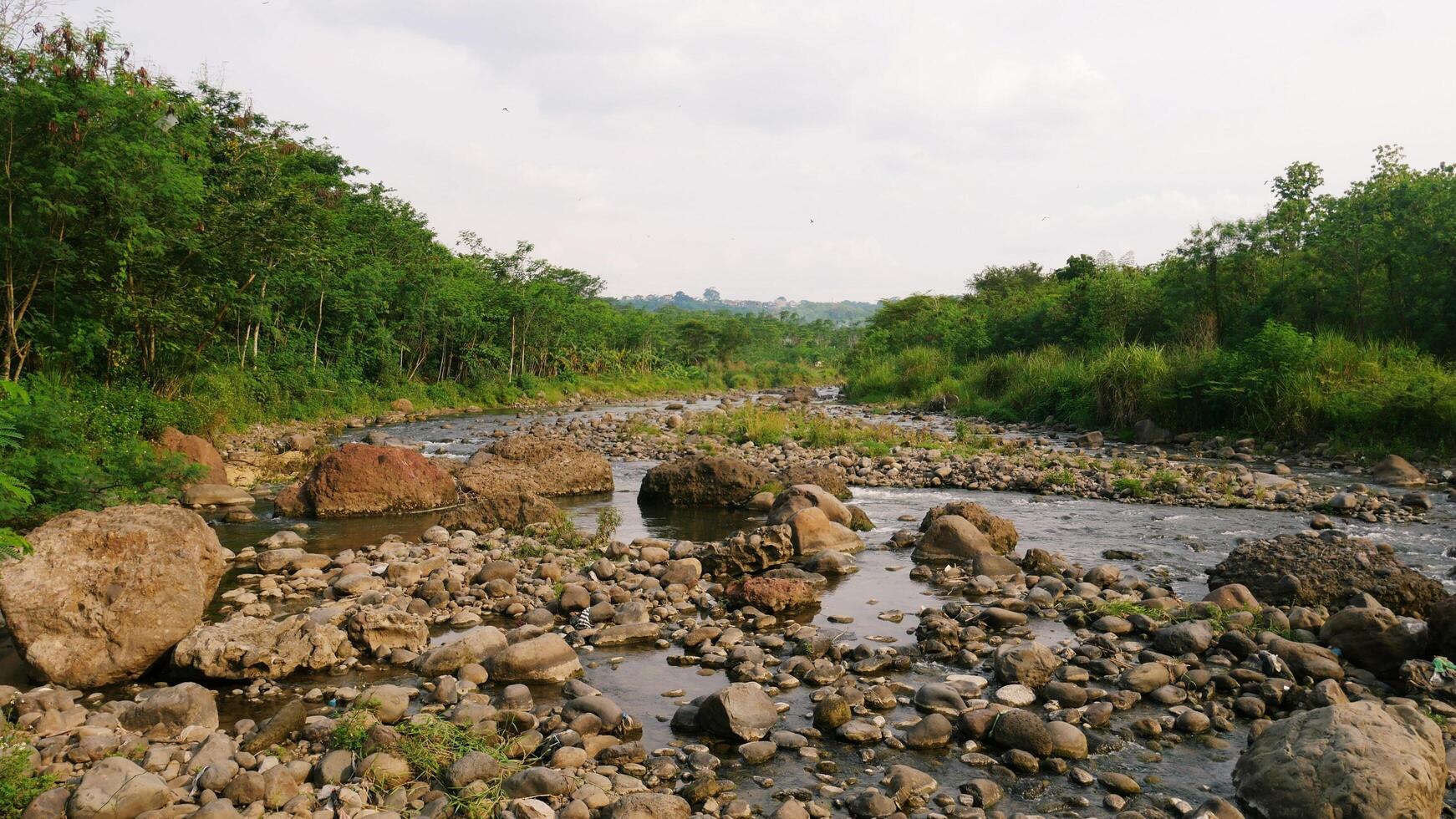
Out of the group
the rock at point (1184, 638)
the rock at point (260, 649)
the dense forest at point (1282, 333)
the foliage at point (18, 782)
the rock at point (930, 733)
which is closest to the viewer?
the foliage at point (18, 782)

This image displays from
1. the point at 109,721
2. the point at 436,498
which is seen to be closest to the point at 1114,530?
the point at 436,498

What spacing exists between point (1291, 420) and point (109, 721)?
2408cm

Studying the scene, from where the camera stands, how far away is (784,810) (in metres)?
4.69

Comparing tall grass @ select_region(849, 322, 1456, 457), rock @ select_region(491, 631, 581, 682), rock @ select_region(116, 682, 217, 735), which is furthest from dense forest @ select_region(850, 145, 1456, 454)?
rock @ select_region(116, 682, 217, 735)

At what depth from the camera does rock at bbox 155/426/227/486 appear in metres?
14.7

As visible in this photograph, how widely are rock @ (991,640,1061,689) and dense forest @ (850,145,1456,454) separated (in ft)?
55.6

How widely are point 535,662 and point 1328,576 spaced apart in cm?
789

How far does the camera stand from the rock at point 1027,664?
6.60 m

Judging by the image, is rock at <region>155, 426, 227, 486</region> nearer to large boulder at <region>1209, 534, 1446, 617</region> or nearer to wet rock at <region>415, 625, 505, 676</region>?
wet rock at <region>415, 625, 505, 676</region>

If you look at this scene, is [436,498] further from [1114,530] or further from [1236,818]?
[1236,818]

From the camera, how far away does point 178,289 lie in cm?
1680

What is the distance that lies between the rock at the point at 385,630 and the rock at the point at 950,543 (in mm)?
6296

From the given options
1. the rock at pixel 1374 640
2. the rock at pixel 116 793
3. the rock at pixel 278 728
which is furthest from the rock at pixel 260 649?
the rock at pixel 1374 640

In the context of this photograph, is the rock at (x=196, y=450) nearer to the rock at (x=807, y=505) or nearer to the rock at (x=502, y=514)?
the rock at (x=502, y=514)
